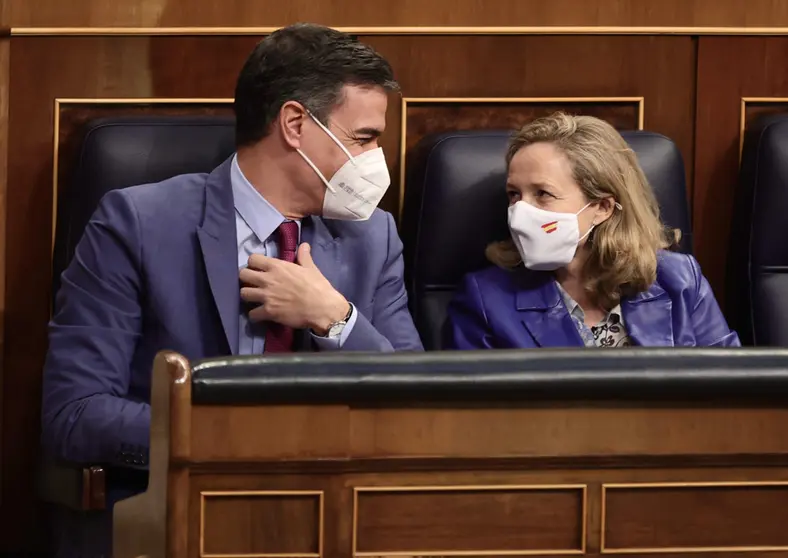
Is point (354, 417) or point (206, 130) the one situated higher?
point (206, 130)

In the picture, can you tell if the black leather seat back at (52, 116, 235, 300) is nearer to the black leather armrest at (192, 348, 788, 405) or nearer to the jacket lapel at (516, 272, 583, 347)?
the jacket lapel at (516, 272, 583, 347)

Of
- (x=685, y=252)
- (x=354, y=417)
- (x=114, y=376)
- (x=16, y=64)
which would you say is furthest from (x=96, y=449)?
(x=685, y=252)

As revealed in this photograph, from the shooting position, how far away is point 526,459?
43.9 inches

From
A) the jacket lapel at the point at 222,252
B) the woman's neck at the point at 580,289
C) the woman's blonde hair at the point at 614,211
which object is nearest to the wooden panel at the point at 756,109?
the woman's blonde hair at the point at 614,211

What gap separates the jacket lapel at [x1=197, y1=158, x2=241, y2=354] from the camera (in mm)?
1688

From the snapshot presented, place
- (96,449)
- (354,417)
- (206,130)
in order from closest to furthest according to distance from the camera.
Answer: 1. (354,417)
2. (96,449)
3. (206,130)

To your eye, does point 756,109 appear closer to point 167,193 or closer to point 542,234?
point 542,234

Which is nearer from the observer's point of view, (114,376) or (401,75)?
(114,376)

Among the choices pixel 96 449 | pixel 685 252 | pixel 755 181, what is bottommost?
pixel 96 449

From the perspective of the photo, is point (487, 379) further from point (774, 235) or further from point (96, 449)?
point (774, 235)

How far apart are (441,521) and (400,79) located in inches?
46.1

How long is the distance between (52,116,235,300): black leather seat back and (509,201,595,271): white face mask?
478mm

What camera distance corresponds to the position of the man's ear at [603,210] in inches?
77.1

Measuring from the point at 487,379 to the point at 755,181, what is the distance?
1.16m
